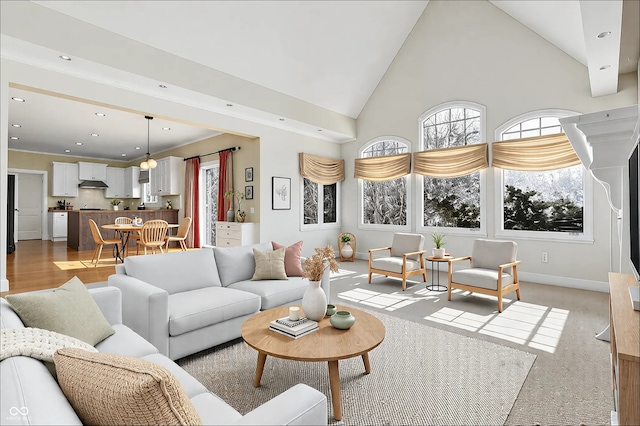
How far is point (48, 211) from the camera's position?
32.8ft

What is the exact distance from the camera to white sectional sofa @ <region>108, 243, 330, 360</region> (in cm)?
237

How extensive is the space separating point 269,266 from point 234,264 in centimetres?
37

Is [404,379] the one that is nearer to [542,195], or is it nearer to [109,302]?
[109,302]

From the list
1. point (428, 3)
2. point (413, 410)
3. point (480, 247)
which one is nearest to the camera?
point (413, 410)

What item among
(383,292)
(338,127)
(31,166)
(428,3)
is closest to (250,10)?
(338,127)

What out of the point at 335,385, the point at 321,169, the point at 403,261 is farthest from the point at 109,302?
the point at 321,169

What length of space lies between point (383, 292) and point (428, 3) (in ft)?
17.5

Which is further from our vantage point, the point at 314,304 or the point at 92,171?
the point at 92,171

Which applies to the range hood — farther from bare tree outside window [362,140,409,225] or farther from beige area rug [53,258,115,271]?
bare tree outside window [362,140,409,225]

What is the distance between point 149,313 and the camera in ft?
7.54

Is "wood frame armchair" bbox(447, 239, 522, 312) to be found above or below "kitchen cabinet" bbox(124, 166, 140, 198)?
below

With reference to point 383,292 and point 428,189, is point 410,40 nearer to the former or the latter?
point 428,189

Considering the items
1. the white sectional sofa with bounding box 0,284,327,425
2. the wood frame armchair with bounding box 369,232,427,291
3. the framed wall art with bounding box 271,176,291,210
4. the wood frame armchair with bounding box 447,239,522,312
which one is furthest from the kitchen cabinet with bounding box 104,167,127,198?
the wood frame armchair with bounding box 447,239,522,312

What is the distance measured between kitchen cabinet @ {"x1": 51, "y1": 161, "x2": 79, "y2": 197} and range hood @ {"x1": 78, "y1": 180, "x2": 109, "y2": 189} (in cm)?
21
